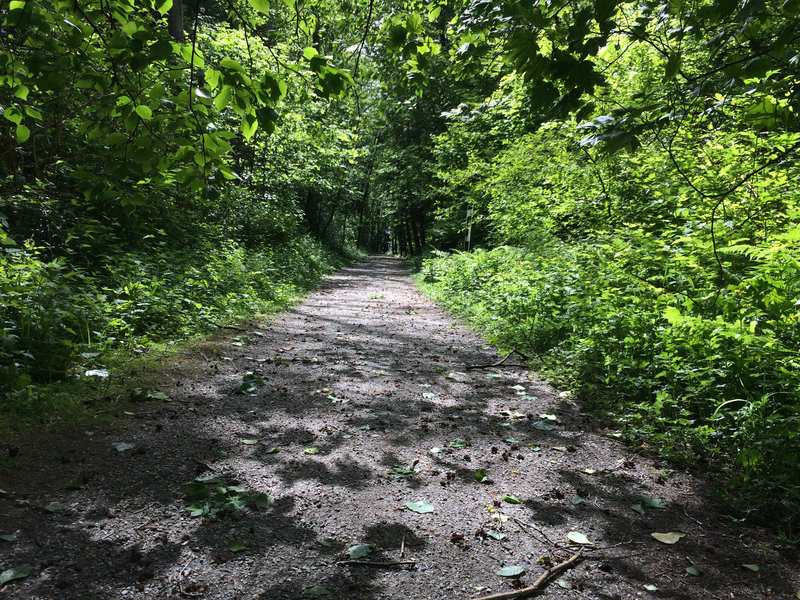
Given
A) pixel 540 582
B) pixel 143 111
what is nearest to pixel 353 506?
pixel 540 582

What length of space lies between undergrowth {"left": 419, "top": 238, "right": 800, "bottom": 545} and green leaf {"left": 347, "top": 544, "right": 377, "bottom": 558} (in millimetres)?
2315

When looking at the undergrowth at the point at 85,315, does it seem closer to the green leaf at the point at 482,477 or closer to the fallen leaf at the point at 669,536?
the green leaf at the point at 482,477

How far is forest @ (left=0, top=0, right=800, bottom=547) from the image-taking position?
2.45 meters

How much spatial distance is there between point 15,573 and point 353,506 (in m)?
1.66

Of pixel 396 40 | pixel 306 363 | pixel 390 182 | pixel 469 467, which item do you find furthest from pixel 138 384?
pixel 390 182

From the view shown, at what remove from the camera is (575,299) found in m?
5.90

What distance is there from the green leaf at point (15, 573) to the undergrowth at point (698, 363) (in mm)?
3901

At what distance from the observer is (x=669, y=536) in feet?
8.60

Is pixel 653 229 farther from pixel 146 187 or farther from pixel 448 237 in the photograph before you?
pixel 448 237

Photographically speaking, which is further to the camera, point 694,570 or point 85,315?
point 85,315

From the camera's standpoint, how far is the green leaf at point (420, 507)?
284cm

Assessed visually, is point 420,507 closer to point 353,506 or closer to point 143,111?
point 353,506

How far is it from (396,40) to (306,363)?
13.2 ft

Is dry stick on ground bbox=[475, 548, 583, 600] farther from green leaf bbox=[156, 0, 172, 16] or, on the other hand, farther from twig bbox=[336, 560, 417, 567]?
green leaf bbox=[156, 0, 172, 16]
